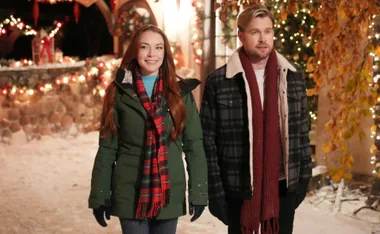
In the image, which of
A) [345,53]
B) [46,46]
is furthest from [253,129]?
[46,46]

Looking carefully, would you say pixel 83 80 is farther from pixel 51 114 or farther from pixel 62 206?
pixel 62 206

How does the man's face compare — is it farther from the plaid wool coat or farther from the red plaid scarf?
Answer: the red plaid scarf

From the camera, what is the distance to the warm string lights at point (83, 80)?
7.90m

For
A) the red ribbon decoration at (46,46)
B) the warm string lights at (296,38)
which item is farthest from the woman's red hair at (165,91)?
the red ribbon decoration at (46,46)

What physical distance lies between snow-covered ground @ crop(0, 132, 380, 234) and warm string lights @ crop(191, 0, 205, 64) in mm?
2288

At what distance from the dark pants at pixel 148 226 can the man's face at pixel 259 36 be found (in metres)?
1.00

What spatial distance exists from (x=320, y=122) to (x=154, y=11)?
4.18 metres

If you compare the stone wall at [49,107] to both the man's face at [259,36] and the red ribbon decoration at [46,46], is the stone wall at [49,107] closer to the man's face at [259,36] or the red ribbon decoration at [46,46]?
the red ribbon decoration at [46,46]

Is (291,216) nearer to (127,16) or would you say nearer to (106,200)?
(106,200)

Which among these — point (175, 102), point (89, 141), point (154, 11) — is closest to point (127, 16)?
point (154, 11)

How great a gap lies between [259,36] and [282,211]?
987mm

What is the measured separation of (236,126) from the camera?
A: 277 centimetres

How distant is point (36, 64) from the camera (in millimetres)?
8453

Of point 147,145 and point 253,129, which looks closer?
point 147,145
